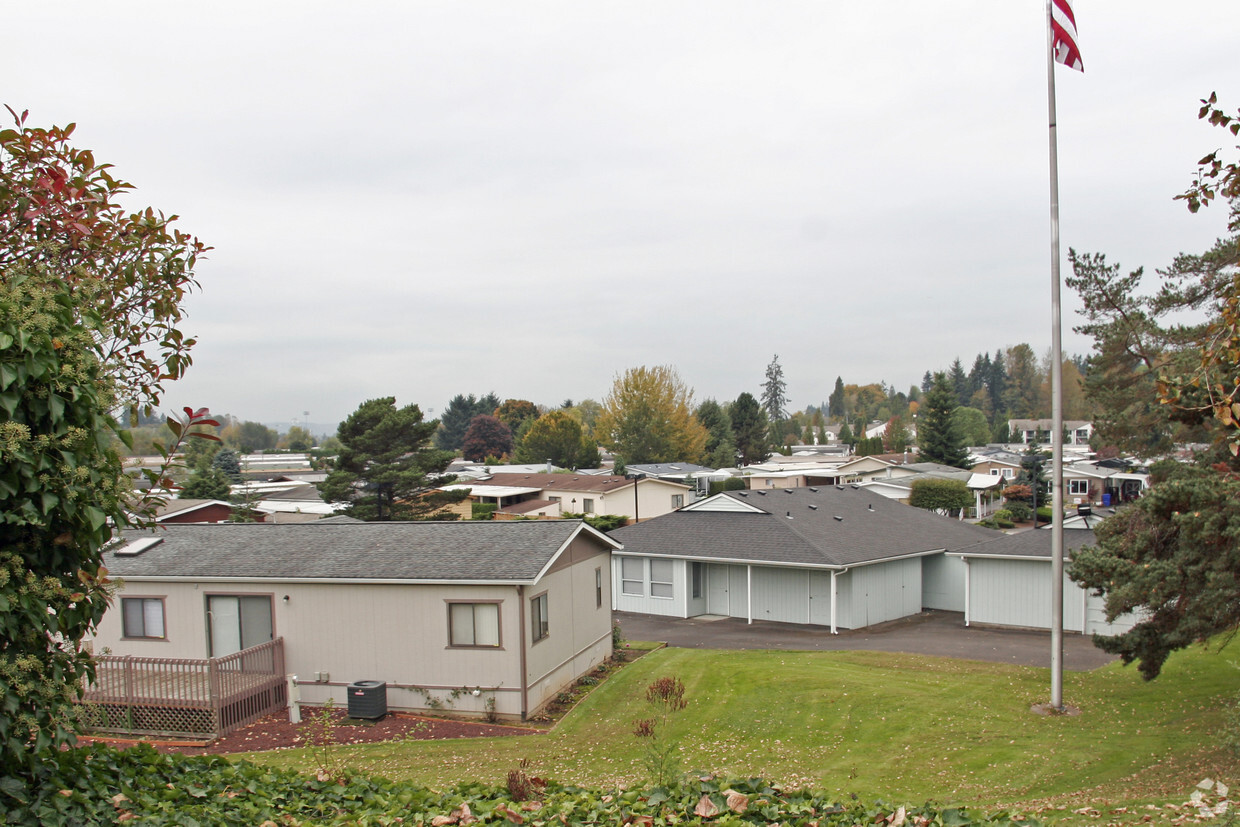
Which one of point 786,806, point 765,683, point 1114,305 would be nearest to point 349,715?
point 765,683

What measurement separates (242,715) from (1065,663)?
63.2 feet

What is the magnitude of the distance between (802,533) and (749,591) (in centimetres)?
261

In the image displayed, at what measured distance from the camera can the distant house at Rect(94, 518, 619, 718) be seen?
17.1 m

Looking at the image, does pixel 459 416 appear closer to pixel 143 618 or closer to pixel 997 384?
pixel 997 384

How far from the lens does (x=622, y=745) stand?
49.1 ft

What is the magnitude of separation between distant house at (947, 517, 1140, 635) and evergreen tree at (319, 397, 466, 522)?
26.5 meters

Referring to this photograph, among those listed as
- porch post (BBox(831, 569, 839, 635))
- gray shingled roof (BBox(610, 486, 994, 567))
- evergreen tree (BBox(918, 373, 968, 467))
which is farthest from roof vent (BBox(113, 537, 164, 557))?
evergreen tree (BBox(918, 373, 968, 467))

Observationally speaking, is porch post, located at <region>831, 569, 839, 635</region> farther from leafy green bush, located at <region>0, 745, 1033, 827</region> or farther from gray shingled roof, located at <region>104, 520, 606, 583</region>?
leafy green bush, located at <region>0, 745, 1033, 827</region>

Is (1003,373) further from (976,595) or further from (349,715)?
(349,715)

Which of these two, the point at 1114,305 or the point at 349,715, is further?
the point at 1114,305

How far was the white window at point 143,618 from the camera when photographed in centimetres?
1877

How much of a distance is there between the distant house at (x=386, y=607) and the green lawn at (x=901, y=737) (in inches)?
72.6

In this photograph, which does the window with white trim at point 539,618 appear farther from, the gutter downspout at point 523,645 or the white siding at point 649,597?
the white siding at point 649,597

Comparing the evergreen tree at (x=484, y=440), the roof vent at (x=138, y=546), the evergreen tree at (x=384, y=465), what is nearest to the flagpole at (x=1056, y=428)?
the roof vent at (x=138, y=546)
